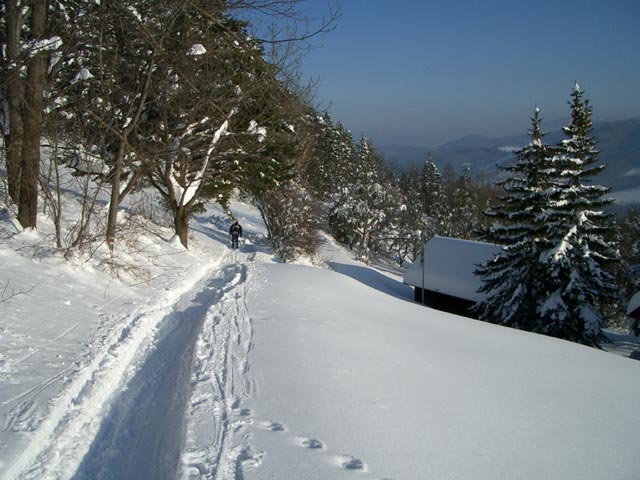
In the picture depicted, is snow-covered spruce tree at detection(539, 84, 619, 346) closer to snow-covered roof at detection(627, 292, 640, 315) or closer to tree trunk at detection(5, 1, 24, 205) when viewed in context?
snow-covered roof at detection(627, 292, 640, 315)

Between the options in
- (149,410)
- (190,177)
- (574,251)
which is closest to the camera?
(149,410)

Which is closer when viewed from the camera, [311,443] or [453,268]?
[311,443]

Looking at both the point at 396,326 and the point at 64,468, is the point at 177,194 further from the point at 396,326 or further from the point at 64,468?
the point at 64,468

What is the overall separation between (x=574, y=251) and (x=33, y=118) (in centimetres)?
1834

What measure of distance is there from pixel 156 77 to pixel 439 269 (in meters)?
19.1

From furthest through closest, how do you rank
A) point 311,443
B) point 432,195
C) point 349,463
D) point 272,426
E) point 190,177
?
point 432,195 → point 190,177 → point 272,426 → point 311,443 → point 349,463

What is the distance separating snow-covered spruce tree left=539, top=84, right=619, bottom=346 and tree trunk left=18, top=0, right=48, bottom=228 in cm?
1706

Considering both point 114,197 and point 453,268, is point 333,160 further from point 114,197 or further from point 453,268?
point 114,197

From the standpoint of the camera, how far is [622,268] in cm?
2925

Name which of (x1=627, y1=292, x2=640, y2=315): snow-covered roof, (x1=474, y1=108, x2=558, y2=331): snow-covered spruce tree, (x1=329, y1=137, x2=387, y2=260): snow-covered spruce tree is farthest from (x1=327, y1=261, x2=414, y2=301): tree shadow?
(x1=627, y1=292, x2=640, y2=315): snow-covered roof

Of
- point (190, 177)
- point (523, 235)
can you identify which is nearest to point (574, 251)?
point (523, 235)

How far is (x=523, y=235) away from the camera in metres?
17.7

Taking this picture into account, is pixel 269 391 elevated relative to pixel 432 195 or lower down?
lower down

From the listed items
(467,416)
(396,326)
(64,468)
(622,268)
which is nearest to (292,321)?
(396,326)
